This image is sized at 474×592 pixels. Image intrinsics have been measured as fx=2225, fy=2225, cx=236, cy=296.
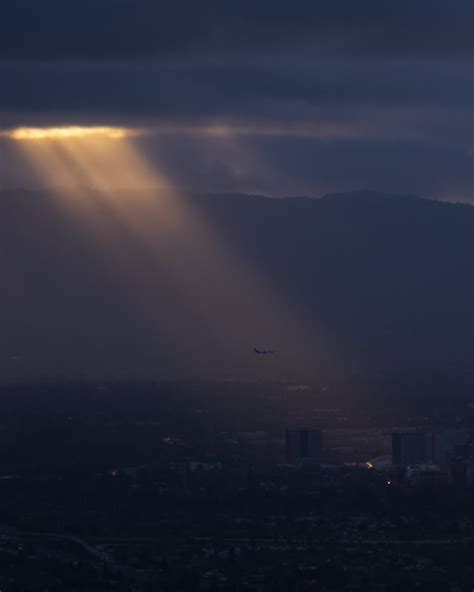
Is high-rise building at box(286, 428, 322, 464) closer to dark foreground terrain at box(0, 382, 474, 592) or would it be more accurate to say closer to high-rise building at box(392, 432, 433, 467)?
dark foreground terrain at box(0, 382, 474, 592)

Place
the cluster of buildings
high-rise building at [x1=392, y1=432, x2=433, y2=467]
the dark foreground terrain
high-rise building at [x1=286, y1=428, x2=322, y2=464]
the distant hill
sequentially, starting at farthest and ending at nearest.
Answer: the distant hill → high-rise building at [x1=286, y1=428, x2=322, y2=464] → high-rise building at [x1=392, y1=432, x2=433, y2=467] → the cluster of buildings → the dark foreground terrain

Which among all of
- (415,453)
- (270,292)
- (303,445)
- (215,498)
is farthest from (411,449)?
(270,292)

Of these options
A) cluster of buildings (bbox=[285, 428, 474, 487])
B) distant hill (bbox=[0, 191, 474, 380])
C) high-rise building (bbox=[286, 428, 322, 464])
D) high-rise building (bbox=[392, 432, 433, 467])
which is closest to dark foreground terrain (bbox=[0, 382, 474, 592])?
high-rise building (bbox=[286, 428, 322, 464])

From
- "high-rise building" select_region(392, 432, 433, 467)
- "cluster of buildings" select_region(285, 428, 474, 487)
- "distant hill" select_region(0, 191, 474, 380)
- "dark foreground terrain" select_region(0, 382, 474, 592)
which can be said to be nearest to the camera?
"dark foreground terrain" select_region(0, 382, 474, 592)

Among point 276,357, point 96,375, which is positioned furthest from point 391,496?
point 276,357

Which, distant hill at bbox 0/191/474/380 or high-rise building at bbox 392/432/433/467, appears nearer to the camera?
high-rise building at bbox 392/432/433/467

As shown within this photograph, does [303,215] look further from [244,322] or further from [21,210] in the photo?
[244,322]
